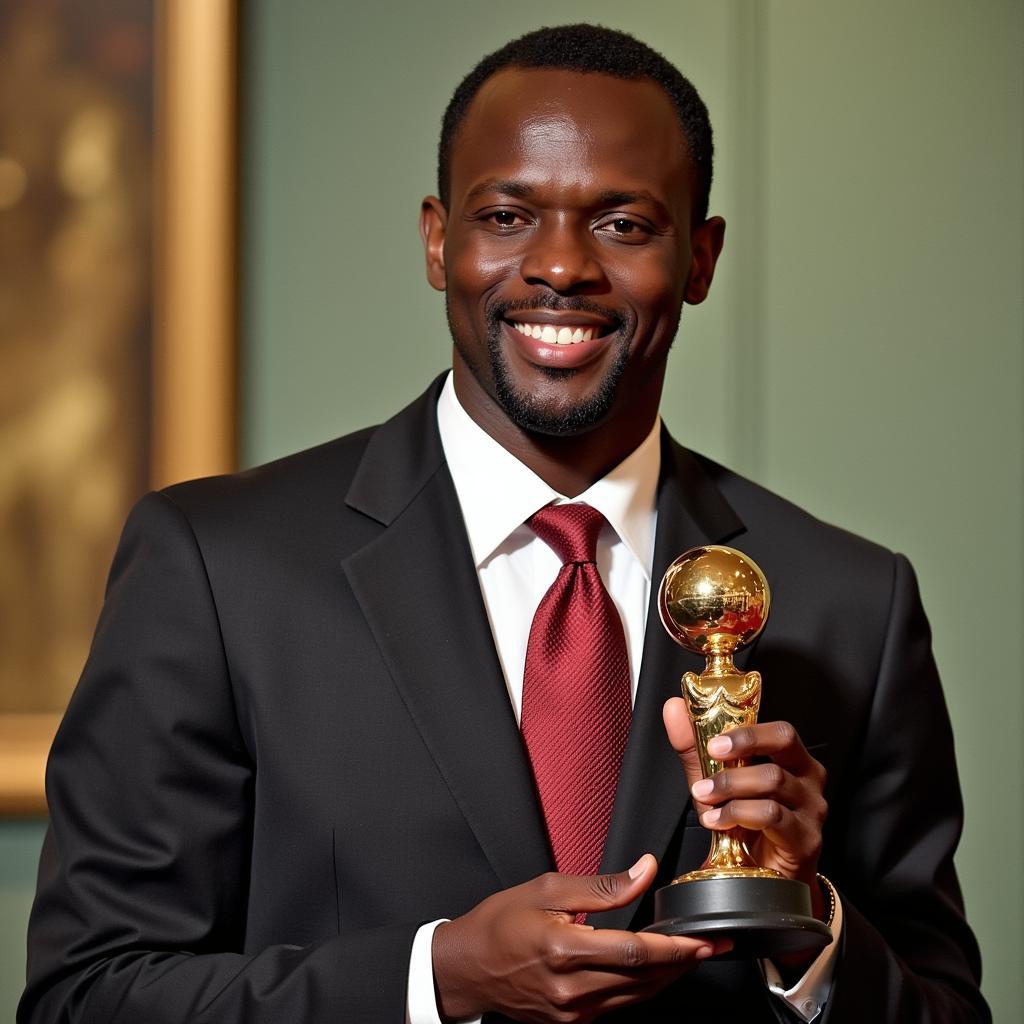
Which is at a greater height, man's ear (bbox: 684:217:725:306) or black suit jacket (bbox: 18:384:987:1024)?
man's ear (bbox: 684:217:725:306)

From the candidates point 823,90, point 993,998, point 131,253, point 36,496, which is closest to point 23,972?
point 36,496

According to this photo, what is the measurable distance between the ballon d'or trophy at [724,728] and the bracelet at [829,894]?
0.08 m

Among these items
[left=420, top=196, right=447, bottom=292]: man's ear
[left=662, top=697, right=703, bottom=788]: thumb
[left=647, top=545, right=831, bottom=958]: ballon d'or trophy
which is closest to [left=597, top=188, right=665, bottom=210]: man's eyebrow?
[left=420, top=196, right=447, bottom=292]: man's ear

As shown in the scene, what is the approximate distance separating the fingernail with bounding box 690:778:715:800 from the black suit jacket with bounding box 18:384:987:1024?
19 cm

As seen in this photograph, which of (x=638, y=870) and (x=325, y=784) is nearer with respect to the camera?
(x=638, y=870)

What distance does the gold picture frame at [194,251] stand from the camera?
84.3 inches

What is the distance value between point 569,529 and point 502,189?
31 centimetres

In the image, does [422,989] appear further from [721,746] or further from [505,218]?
[505,218]

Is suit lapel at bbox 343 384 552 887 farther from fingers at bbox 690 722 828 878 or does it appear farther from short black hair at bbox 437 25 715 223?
short black hair at bbox 437 25 715 223

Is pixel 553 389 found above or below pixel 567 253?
below

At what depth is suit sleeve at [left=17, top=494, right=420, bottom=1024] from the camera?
1.40m

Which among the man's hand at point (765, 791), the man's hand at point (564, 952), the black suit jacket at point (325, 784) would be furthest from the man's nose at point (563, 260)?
the man's hand at point (564, 952)

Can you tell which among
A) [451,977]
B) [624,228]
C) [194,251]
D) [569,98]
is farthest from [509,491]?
[194,251]

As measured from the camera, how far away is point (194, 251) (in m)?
2.14
